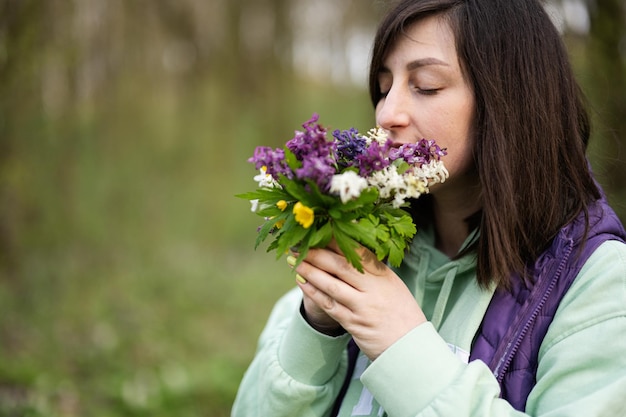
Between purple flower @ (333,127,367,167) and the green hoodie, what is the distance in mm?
443

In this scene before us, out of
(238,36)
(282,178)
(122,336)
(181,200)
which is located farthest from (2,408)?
(238,36)

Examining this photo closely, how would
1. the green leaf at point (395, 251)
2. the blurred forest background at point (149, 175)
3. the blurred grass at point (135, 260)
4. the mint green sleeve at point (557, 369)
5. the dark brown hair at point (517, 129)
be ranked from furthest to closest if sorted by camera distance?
the blurred grass at point (135, 260), the blurred forest background at point (149, 175), the dark brown hair at point (517, 129), the green leaf at point (395, 251), the mint green sleeve at point (557, 369)

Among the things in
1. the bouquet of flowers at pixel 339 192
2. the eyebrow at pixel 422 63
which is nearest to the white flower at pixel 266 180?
the bouquet of flowers at pixel 339 192

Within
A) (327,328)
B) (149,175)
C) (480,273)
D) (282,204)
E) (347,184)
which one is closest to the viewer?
(347,184)

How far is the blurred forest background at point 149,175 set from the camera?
12.8ft

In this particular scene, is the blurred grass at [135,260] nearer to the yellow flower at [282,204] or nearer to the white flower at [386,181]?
the yellow flower at [282,204]

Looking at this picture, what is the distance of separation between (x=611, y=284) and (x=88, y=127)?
555cm

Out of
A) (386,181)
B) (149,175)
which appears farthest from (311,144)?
(149,175)

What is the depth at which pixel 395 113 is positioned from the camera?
1.61 m

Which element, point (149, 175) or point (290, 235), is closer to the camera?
point (290, 235)

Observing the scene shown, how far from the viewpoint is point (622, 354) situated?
4.12 feet

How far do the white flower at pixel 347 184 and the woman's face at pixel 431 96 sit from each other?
0.40m

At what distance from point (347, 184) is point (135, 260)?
5.63 meters

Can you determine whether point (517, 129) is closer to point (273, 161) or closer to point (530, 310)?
point (530, 310)
